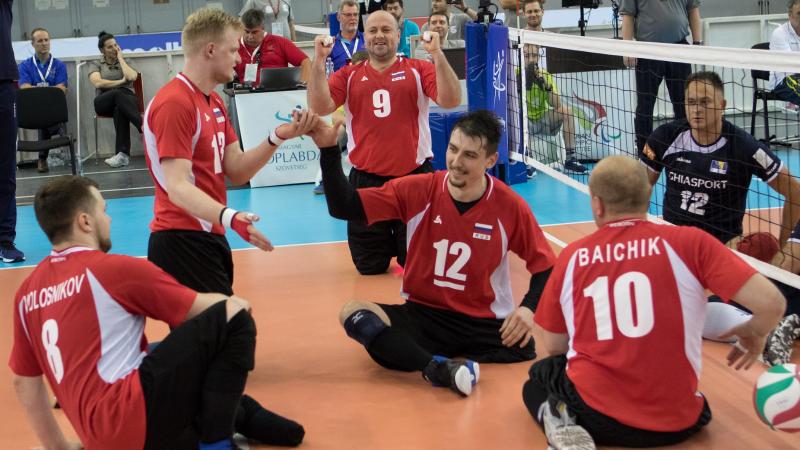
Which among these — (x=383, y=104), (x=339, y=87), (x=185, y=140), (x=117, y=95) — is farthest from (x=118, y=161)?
(x=185, y=140)

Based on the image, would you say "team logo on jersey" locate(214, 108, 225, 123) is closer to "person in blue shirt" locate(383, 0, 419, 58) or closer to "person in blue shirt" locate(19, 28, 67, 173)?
"person in blue shirt" locate(383, 0, 419, 58)

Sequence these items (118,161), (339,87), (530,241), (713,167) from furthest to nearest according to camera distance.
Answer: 1. (118,161)
2. (339,87)
3. (713,167)
4. (530,241)

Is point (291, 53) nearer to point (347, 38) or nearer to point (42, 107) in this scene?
point (347, 38)

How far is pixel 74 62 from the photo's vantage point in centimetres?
1299

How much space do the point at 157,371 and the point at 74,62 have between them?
1103cm

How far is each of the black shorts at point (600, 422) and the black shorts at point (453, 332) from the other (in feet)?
2.85

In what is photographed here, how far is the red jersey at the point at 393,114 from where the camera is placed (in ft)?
20.2

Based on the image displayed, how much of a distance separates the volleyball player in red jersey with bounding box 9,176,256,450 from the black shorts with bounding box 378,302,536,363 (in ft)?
4.59

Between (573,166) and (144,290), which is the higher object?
(144,290)

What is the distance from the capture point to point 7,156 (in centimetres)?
716

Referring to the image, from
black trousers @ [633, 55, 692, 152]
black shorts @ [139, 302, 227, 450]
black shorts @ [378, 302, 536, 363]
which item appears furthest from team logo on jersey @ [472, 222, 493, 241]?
black trousers @ [633, 55, 692, 152]

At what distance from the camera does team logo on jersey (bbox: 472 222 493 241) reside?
439 cm

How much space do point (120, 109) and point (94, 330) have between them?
381 inches

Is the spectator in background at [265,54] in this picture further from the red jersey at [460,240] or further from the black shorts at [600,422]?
the black shorts at [600,422]
